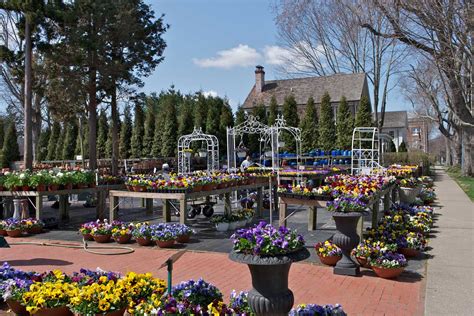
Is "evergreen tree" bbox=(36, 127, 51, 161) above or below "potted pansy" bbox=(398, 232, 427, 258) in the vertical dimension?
above

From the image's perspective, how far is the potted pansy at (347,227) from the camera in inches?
230

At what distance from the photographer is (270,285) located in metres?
3.41

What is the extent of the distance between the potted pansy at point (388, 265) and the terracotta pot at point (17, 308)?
410 centimetres

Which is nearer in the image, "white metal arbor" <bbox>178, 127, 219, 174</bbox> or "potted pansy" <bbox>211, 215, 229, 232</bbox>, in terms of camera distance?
"potted pansy" <bbox>211, 215, 229, 232</bbox>

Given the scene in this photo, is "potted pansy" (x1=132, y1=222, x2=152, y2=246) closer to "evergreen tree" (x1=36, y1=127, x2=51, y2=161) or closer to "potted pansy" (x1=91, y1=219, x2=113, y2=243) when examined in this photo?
"potted pansy" (x1=91, y1=219, x2=113, y2=243)

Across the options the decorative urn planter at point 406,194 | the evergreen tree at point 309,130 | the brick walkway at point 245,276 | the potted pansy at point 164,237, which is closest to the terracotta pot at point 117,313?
the brick walkway at point 245,276

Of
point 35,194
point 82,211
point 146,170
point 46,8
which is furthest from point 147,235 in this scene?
Result: point 146,170

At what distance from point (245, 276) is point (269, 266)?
2740 millimetres

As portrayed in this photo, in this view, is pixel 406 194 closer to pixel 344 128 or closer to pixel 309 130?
pixel 344 128

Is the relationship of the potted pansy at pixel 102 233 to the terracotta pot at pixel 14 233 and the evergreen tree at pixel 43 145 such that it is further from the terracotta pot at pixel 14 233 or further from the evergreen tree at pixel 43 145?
the evergreen tree at pixel 43 145

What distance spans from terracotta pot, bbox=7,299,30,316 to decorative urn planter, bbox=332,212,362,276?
3.72 meters

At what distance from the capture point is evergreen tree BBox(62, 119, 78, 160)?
123 feet

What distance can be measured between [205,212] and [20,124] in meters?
52.2

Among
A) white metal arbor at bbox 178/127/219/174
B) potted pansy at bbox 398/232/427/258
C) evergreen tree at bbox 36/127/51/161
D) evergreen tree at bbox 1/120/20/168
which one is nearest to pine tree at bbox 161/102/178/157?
white metal arbor at bbox 178/127/219/174
